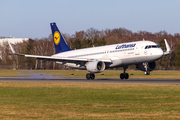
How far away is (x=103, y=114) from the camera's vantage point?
40.4 feet

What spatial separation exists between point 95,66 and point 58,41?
14126 mm

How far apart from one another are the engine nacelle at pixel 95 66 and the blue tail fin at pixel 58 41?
445 inches

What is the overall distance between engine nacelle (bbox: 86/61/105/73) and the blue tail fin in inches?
445

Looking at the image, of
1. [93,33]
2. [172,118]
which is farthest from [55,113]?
[93,33]

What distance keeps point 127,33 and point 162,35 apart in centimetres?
2723

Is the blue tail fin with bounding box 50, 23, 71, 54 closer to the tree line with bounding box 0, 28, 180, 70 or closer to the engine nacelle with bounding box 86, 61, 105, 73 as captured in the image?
the engine nacelle with bounding box 86, 61, 105, 73

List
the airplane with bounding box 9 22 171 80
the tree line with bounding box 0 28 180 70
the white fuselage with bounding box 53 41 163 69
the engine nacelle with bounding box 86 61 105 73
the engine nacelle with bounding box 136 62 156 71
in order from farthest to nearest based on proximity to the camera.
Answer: the tree line with bounding box 0 28 180 70 < the engine nacelle with bounding box 136 62 156 71 < the engine nacelle with bounding box 86 61 105 73 < the airplane with bounding box 9 22 171 80 < the white fuselage with bounding box 53 41 163 69

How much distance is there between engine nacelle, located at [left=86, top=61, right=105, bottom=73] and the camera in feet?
120

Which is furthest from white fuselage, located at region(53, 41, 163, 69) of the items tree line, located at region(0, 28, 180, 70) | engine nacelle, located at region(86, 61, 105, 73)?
tree line, located at region(0, 28, 180, 70)

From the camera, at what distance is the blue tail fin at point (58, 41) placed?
4828cm

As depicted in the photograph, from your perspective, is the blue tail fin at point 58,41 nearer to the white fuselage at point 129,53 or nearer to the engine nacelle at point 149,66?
the white fuselage at point 129,53

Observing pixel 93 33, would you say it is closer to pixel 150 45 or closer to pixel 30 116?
pixel 150 45

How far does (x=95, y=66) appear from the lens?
36.4 metres

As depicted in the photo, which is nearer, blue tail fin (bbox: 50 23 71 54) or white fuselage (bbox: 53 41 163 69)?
white fuselage (bbox: 53 41 163 69)
